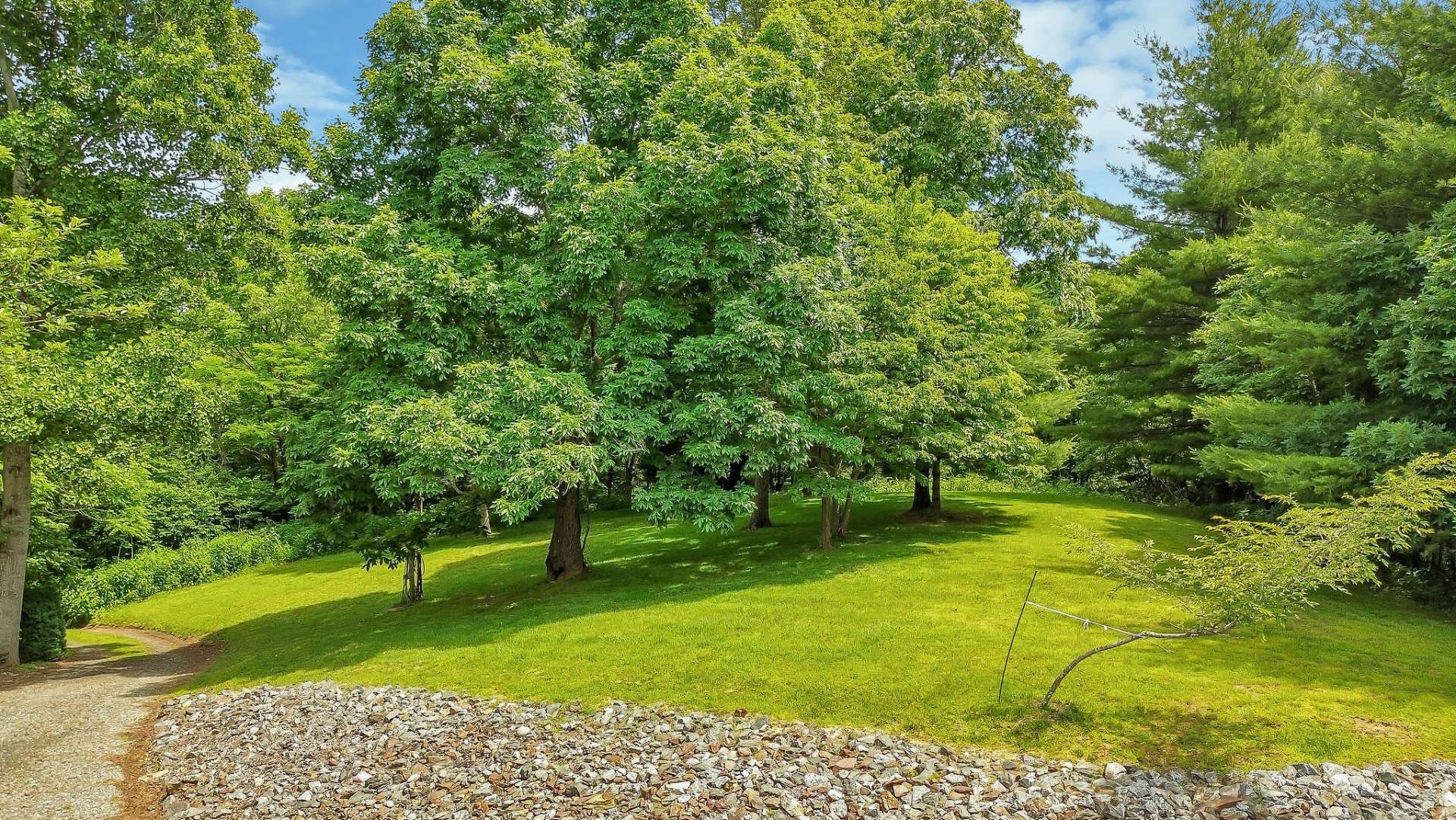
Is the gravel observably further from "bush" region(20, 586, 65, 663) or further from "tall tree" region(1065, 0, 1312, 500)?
"tall tree" region(1065, 0, 1312, 500)

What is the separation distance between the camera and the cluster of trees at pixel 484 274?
1173 centimetres

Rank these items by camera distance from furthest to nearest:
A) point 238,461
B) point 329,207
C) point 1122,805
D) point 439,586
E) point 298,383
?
1. point 238,461
2. point 298,383
3. point 439,586
4. point 329,207
5. point 1122,805

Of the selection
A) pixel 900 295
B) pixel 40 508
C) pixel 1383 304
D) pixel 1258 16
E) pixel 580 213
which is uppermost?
pixel 1258 16

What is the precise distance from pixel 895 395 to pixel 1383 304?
8500mm

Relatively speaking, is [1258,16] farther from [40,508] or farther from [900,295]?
[40,508]

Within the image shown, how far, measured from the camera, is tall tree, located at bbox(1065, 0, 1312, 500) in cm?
2125

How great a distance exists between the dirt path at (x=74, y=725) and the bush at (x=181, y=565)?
6.17 metres

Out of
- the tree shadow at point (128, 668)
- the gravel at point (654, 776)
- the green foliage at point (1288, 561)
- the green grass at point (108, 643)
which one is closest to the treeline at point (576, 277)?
the tree shadow at point (128, 668)

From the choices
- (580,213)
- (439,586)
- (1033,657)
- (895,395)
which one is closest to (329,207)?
(580,213)

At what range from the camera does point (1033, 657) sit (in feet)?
30.3

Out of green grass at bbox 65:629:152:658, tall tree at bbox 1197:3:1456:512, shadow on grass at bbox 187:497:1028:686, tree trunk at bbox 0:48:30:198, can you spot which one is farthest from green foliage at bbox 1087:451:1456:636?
green grass at bbox 65:629:152:658

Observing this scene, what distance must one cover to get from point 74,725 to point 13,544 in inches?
200

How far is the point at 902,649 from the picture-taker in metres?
9.82

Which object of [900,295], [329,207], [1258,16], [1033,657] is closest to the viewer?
[1033,657]
